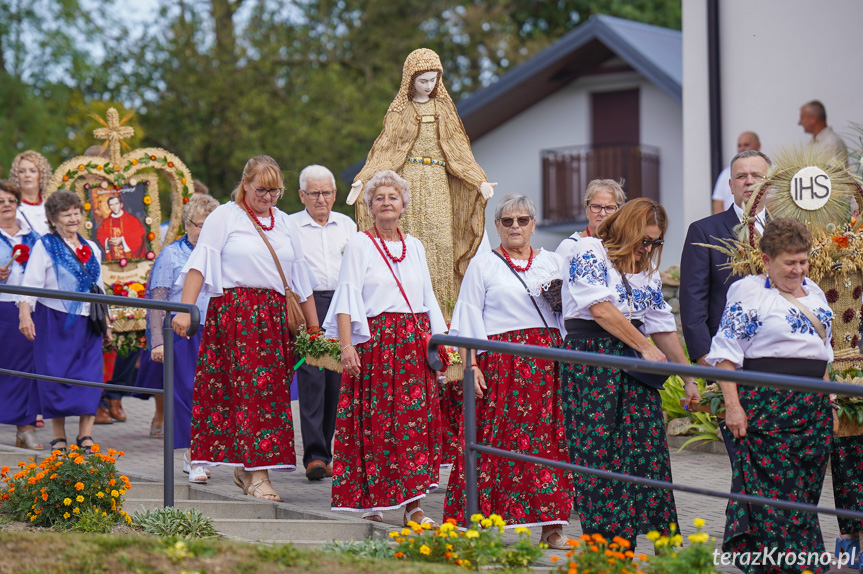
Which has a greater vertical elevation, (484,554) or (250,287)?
(250,287)

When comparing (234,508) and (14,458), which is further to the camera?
(14,458)

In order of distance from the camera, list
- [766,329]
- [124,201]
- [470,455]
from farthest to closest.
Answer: [124,201] < [766,329] < [470,455]

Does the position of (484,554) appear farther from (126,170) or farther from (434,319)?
(126,170)

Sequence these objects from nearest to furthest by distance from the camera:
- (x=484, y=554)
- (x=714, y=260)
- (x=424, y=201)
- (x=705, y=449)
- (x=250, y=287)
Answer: (x=484, y=554), (x=714, y=260), (x=250, y=287), (x=424, y=201), (x=705, y=449)

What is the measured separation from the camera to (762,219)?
6.39 m

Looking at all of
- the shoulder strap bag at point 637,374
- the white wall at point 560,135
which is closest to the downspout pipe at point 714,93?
the shoulder strap bag at point 637,374

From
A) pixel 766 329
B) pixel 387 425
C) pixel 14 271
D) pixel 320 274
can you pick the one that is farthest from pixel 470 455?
pixel 14 271

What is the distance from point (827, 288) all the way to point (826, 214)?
382mm

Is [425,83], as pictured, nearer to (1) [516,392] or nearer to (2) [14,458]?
(1) [516,392]

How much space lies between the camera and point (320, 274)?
8.48 m

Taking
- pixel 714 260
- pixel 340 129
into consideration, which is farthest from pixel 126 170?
pixel 340 129

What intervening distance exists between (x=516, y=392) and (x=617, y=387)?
683 mm

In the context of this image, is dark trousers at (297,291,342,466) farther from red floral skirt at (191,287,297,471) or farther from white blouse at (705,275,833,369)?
white blouse at (705,275,833,369)

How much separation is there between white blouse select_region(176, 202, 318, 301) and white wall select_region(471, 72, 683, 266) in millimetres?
16569
